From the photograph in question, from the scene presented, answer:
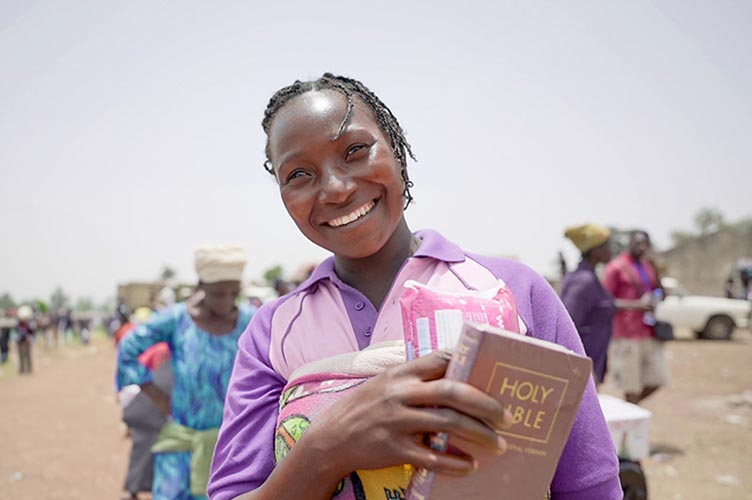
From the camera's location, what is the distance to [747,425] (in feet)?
25.5

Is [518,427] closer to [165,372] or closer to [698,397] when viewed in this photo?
[165,372]

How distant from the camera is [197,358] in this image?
3.82 m

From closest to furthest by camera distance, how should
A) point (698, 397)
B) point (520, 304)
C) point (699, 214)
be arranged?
1. point (520, 304)
2. point (698, 397)
3. point (699, 214)

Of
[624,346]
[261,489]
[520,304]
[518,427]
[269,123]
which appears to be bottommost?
[624,346]

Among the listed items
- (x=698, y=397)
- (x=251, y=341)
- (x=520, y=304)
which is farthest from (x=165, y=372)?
(x=698, y=397)

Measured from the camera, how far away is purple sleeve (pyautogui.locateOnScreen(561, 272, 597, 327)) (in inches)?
212

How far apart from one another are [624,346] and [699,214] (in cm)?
5642

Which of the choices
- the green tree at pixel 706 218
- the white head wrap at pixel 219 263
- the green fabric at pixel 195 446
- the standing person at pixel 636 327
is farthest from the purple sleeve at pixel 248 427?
the green tree at pixel 706 218

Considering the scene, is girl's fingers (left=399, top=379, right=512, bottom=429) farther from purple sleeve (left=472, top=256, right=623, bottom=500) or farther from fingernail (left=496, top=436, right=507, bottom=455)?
purple sleeve (left=472, top=256, right=623, bottom=500)

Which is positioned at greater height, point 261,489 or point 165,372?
point 261,489

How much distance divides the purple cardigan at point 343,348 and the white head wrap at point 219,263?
9.49 ft

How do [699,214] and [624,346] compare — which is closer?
[624,346]

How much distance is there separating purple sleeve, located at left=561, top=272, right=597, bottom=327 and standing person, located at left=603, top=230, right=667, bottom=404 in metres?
1.32

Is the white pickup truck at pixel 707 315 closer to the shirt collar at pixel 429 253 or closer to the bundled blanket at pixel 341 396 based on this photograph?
the shirt collar at pixel 429 253
